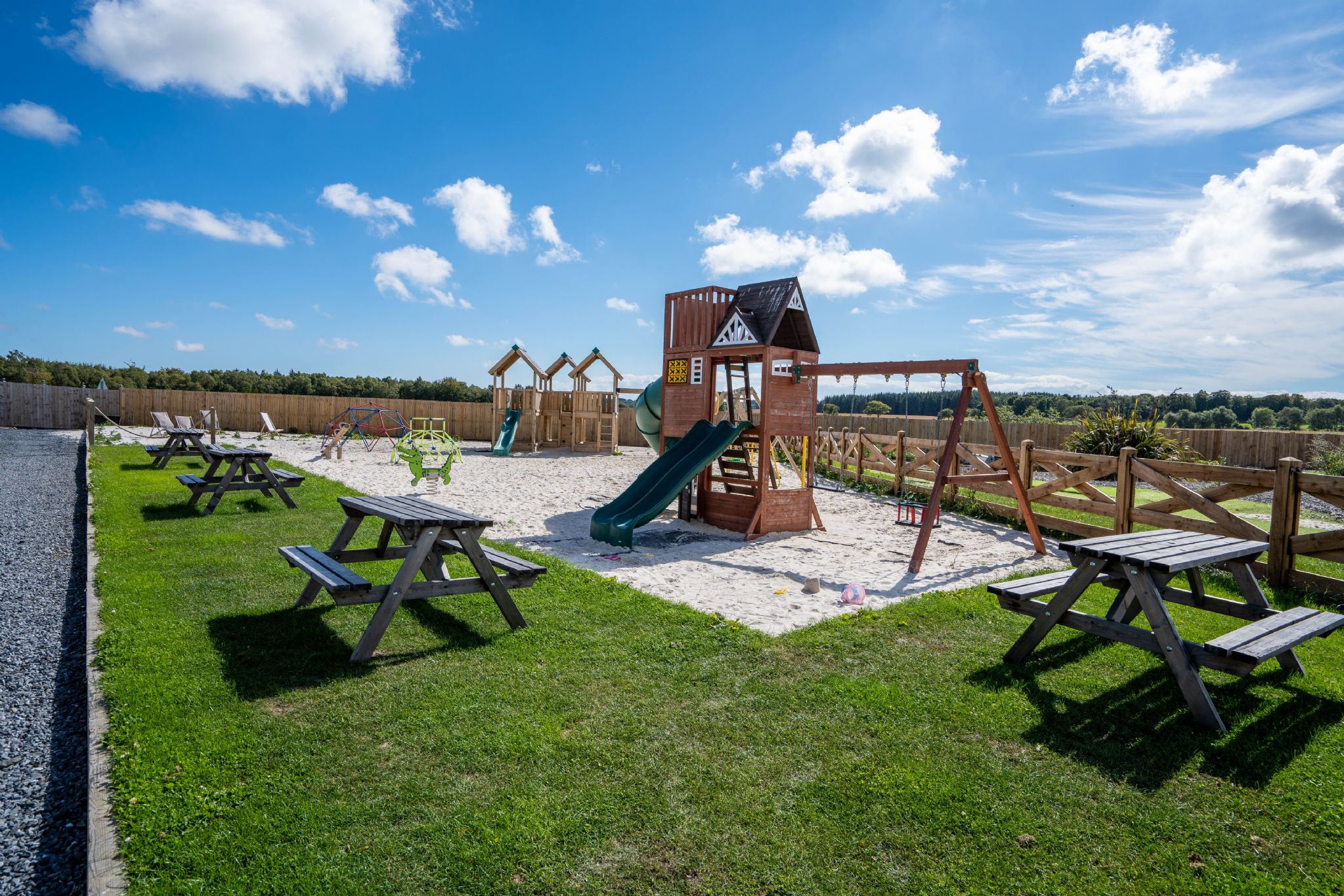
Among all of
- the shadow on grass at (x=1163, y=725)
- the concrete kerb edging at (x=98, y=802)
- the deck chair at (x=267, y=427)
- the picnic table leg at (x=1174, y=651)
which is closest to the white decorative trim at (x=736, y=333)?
the shadow on grass at (x=1163, y=725)

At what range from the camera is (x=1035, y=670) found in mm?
4383

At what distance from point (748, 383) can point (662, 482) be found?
2262mm

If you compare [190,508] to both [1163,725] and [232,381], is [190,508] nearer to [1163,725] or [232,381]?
[1163,725]

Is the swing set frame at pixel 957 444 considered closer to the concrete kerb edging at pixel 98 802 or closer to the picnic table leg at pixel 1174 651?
the picnic table leg at pixel 1174 651

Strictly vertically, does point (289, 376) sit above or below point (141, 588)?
above

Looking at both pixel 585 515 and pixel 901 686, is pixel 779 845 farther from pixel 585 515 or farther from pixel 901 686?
pixel 585 515

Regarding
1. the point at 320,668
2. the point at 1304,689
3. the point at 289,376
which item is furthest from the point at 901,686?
the point at 289,376

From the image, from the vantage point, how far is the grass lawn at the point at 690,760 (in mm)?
2514

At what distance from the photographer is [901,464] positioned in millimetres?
13852

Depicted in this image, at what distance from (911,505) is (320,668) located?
8201 millimetres

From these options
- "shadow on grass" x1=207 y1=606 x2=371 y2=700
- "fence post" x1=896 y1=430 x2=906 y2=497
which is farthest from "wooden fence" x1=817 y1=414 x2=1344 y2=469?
"shadow on grass" x1=207 y1=606 x2=371 y2=700

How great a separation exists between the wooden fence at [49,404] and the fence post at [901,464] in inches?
1278

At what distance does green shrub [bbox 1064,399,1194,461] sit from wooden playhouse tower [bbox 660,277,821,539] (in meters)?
11.0

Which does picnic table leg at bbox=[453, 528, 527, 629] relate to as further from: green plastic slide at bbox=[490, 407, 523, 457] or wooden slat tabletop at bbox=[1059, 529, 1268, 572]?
green plastic slide at bbox=[490, 407, 523, 457]
